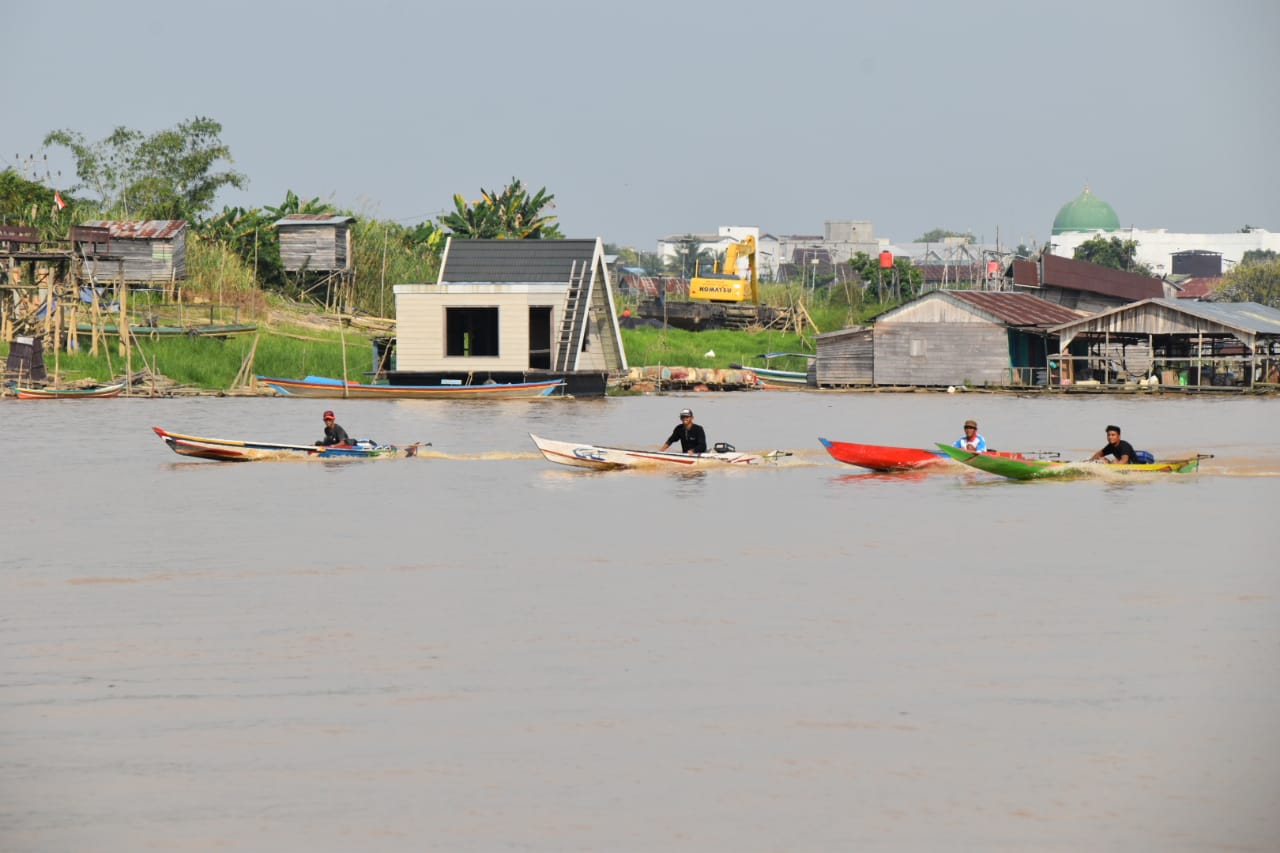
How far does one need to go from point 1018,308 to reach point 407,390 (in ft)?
83.9

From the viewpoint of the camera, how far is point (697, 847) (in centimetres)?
718

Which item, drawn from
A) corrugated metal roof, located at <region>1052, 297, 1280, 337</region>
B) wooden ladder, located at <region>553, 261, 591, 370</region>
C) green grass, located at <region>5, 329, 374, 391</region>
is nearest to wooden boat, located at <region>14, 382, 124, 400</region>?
green grass, located at <region>5, 329, 374, 391</region>

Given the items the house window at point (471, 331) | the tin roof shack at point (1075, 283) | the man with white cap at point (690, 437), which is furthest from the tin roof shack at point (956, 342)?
the man with white cap at point (690, 437)

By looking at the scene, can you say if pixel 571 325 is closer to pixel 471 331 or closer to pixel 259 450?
pixel 471 331

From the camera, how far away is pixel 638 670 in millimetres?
10414

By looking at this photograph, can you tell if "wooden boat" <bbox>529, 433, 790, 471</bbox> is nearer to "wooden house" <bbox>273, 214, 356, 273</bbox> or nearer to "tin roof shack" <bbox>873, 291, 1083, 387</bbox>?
"tin roof shack" <bbox>873, 291, 1083, 387</bbox>

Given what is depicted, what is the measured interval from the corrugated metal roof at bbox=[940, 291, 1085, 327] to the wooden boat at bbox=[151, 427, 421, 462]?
33834 millimetres

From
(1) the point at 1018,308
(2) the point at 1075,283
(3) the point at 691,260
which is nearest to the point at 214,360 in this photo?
(1) the point at 1018,308

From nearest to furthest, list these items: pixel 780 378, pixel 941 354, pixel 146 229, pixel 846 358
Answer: pixel 146 229, pixel 941 354, pixel 846 358, pixel 780 378

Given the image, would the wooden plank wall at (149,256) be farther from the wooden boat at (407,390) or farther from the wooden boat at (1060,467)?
the wooden boat at (1060,467)

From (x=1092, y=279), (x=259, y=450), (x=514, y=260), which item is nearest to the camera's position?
(x=259, y=450)

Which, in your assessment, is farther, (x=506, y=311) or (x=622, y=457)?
(x=506, y=311)

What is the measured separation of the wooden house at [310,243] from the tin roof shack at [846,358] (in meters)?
19.1

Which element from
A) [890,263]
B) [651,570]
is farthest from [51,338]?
[890,263]
